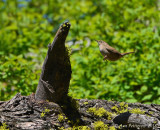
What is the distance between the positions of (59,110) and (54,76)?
0.41m

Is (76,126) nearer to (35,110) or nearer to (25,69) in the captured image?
(35,110)

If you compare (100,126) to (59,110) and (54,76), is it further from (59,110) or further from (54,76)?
(54,76)

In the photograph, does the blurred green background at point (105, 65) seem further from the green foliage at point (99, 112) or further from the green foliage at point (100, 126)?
the green foliage at point (100, 126)

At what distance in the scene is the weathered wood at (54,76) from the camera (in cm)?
281

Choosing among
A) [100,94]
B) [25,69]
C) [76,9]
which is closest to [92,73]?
[100,94]

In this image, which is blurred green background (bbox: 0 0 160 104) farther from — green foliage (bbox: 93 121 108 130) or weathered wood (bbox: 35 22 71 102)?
green foliage (bbox: 93 121 108 130)

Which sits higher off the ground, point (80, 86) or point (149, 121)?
point (80, 86)

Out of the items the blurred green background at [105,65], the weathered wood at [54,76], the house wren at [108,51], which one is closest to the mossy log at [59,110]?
the weathered wood at [54,76]

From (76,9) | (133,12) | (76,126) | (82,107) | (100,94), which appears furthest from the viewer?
(76,9)

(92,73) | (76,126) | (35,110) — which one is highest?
(92,73)

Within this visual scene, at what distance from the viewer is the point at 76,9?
21.9 ft

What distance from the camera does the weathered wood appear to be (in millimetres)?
2812

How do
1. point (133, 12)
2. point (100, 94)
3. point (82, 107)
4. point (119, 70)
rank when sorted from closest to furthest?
point (82, 107), point (100, 94), point (119, 70), point (133, 12)

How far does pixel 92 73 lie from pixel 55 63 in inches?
79.5
